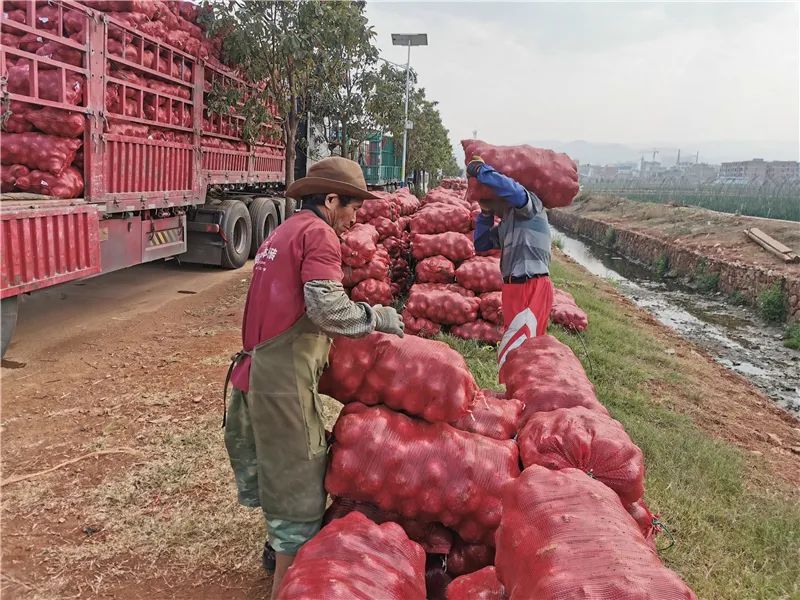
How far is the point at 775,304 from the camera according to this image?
1202 centimetres

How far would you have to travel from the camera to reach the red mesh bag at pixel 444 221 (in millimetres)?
6824

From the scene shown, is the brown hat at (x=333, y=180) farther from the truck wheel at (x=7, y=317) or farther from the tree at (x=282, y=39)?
the tree at (x=282, y=39)

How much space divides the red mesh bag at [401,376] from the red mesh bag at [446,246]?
4.05 m

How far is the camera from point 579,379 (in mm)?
2789

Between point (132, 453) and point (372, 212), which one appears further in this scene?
point (372, 212)

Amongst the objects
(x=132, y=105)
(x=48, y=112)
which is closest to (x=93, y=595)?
(x=48, y=112)

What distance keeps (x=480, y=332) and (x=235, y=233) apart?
499 centimetres

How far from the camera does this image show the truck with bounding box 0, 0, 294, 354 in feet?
14.7

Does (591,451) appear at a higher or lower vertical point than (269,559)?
higher

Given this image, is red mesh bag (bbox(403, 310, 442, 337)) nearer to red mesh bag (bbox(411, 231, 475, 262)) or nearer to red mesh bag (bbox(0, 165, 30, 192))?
red mesh bag (bbox(411, 231, 475, 262))

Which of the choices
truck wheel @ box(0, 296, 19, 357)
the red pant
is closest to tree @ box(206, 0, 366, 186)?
truck wheel @ box(0, 296, 19, 357)

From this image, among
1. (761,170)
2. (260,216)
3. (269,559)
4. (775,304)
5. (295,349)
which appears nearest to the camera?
(295,349)

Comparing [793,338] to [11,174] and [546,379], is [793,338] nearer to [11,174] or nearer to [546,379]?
[546,379]

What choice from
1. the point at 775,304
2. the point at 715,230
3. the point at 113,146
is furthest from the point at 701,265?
the point at 113,146
